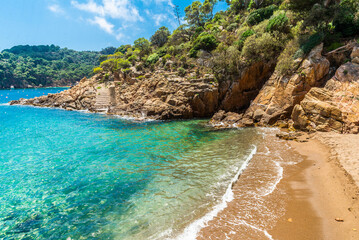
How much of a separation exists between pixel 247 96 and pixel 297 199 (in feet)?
79.3

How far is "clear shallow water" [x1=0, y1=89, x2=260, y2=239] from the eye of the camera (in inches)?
306

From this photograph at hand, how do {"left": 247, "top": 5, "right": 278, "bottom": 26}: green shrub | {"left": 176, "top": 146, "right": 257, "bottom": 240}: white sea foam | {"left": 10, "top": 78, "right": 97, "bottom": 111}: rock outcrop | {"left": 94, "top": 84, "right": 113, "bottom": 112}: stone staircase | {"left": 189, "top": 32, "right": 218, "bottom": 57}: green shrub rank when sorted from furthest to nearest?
{"left": 10, "top": 78, "right": 97, "bottom": 111}: rock outcrop, {"left": 94, "top": 84, "right": 113, "bottom": 112}: stone staircase, {"left": 189, "top": 32, "right": 218, "bottom": 57}: green shrub, {"left": 247, "top": 5, "right": 278, "bottom": 26}: green shrub, {"left": 176, "top": 146, "right": 257, "bottom": 240}: white sea foam

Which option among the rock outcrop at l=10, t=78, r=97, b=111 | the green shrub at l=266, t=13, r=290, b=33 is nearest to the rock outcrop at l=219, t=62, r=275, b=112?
the green shrub at l=266, t=13, r=290, b=33

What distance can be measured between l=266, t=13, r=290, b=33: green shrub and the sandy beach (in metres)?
21.0

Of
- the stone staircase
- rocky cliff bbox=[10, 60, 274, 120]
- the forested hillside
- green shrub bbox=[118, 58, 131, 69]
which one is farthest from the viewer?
the forested hillside

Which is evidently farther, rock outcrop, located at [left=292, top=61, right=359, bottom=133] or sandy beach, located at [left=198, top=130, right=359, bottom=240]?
rock outcrop, located at [left=292, top=61, right=359, bottom=133]

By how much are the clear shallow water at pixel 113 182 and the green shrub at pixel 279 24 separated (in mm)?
18687

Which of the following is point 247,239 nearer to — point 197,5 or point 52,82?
point 197,5

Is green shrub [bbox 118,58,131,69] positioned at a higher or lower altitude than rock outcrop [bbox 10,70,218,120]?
higher

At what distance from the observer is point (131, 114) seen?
3619 cm

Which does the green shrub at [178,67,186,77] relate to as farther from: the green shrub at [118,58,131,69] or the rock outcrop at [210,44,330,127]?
the green shrub at [118,58,131,69]

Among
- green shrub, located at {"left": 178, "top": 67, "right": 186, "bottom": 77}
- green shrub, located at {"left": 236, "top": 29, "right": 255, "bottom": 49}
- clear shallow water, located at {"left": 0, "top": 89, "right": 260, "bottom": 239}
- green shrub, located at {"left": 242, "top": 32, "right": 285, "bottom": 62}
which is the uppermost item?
green shrub, located at {"left": 236, "top": 29, "right": 255, "bottom": 49}

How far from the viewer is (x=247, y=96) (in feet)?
101

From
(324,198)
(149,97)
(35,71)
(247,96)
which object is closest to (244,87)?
(247,96)
